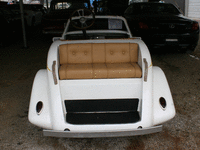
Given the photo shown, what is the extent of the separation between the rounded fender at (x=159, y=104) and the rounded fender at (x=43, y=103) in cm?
124

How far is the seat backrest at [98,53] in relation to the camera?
3016 mm

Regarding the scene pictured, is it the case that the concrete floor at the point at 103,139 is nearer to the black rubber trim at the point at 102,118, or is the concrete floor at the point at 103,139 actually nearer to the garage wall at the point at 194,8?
the black rubber trim at the point at 102,118

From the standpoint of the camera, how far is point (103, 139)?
9.41 feet

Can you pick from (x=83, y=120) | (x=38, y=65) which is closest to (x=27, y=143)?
(x=83, y=120)

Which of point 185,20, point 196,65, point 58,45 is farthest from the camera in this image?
point 185,20

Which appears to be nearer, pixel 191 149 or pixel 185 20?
pixel 191 149

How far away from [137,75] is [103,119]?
66cm

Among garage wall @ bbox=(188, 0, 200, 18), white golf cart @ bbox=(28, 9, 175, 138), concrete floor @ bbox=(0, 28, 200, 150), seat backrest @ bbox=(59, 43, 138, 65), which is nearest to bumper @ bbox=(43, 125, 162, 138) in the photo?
white golf cart @ bbox=(28, 9, 175, 138)

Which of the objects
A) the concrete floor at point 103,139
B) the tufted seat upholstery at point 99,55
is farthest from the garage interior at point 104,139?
the tufted seat upholstery at point 99,55

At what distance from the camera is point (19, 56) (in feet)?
25.2

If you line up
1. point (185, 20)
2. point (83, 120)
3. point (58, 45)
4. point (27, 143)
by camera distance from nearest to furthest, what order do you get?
point (83, 120) < point (27, 143) < point (58, 45) < point (185, 20)

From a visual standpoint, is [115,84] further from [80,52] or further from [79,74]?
[80,52]

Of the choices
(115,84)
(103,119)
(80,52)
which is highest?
(80,52)

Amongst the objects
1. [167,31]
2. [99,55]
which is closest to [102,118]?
[99,55]
